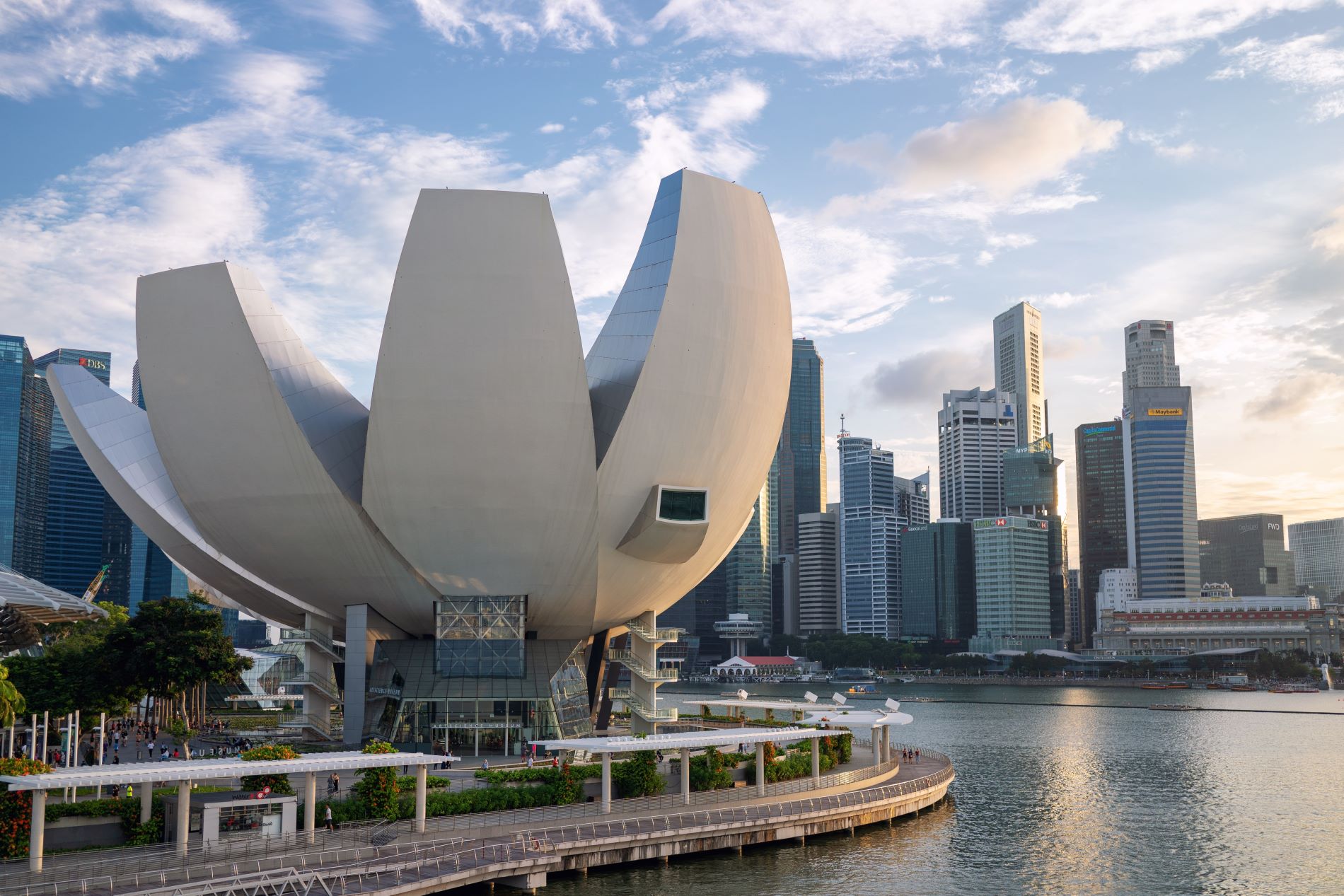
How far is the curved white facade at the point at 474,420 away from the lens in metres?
42.0

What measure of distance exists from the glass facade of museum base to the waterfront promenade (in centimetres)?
1178

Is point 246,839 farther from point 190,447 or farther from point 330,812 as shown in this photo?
point 190,447

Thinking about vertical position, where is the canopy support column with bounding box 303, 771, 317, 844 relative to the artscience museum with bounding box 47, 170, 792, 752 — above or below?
below

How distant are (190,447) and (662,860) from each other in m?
25.5

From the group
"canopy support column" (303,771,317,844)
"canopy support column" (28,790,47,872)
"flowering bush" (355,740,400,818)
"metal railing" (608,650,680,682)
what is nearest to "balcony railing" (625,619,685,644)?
"metal railing" (608,650,680,682)

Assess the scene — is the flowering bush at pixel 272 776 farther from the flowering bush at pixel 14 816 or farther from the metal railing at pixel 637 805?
the flowering bush at pixel 14 816

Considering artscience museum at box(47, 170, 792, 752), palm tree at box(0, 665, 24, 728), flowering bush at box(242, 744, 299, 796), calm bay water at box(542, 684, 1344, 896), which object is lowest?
calm bay water at box(542, 684, 1344, 896)

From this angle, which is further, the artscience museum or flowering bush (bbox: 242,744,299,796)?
the artscience museum

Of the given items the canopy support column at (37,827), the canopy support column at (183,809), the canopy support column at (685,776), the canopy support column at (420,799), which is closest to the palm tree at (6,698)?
the canopy support column at (37,827)

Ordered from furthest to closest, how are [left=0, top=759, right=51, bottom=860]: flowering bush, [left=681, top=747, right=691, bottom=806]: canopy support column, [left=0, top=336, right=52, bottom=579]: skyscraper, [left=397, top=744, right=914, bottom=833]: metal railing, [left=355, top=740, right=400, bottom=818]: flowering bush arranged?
[left=0, top=336, right=52, bottom=579]: skyscraper
[left=681, top=747, right=691, bottom=806]: canopy support column
[left=397, top=744, right=914, bottom=833]: metal railing
[left=355, top=740, right=400, bottom=818]: flowering bush
[left=0, top=759, right=51, bottom=860]: flowering bush

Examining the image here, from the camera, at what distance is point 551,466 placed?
1737 inches

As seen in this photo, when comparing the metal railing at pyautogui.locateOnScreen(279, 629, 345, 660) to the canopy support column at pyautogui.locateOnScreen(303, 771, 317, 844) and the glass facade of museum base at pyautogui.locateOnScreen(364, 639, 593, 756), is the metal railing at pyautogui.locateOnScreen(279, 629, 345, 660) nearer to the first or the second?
the glass facade of museum base at pyautogui.locateOnScreen(364, 639, 593, 756)

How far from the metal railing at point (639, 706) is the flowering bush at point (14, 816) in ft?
99.0

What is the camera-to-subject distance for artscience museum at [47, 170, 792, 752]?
42062mm
